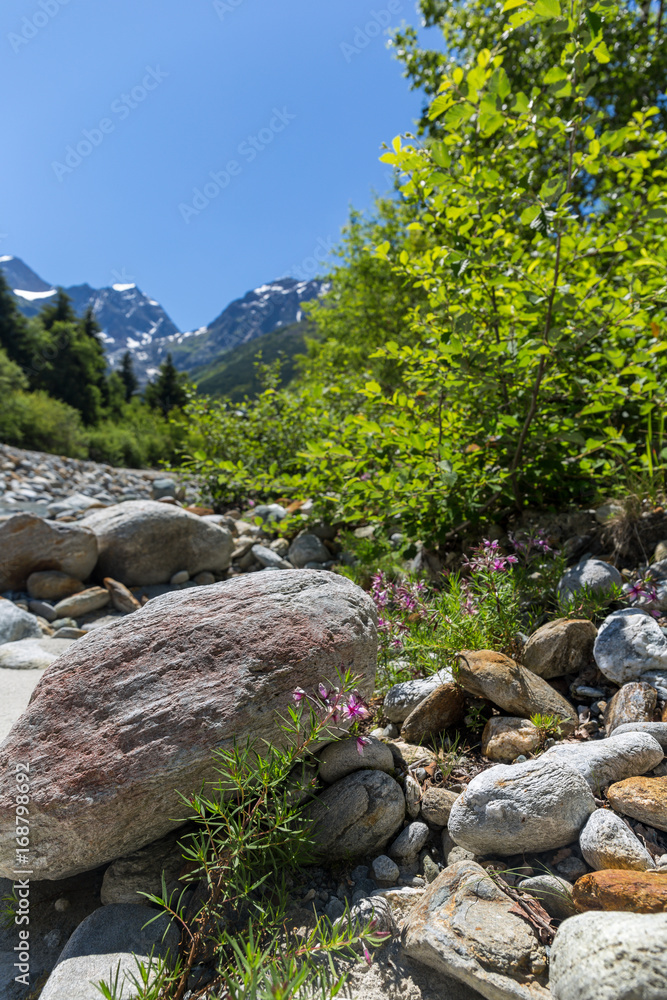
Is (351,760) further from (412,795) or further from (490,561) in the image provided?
(490,561)

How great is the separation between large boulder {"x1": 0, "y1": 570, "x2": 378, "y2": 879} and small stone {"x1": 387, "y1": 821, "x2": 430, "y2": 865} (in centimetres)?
68

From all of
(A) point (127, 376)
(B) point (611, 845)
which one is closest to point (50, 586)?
(B) point (611, 845)

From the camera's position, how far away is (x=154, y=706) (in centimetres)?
213

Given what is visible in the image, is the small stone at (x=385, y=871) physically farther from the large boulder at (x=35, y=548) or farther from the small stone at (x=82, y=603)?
the large boulder at (x=35, y=548)

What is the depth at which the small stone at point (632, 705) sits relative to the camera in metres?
2.38

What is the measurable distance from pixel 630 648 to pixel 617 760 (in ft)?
2.34

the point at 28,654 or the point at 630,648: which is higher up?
the point at 630,648

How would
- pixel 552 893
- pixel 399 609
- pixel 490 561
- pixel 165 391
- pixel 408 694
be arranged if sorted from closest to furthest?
pixel 552 893
pixel 408 694
pixel 490 561
pixel 399 609
pixel 165 391

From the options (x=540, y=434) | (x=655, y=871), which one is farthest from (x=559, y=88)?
(x=655, y=871)

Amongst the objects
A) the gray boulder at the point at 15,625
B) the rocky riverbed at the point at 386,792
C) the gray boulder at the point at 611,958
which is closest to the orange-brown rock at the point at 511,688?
the rocky riverbed at the point at 386,792

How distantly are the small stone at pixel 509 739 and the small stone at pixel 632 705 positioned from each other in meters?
0.39

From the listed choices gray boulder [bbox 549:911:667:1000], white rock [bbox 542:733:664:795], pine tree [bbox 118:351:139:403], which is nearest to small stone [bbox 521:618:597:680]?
white rock [bbox 542:733:664:795]

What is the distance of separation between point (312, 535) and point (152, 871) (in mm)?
4761

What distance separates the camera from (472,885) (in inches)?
71.6
